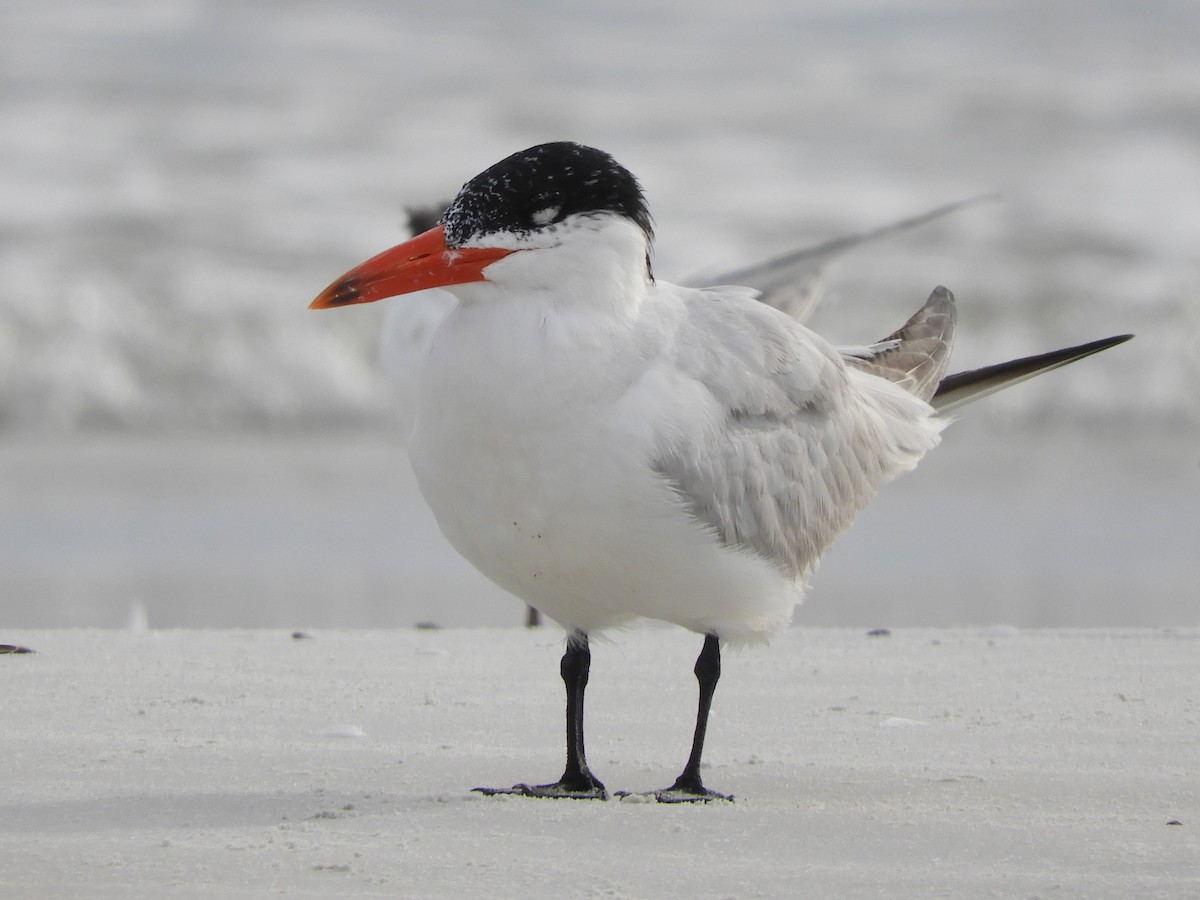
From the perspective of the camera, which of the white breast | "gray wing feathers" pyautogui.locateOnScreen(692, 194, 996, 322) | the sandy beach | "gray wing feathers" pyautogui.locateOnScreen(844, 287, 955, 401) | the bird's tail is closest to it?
the sandy beach

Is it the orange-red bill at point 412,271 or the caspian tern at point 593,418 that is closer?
the caspian tern at point 593,418

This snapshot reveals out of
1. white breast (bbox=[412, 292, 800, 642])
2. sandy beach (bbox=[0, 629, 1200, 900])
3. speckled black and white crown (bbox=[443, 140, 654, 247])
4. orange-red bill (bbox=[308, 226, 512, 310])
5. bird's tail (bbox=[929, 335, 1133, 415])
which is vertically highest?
speckled black and white crown (bbox=[443, 140, 654, 247])

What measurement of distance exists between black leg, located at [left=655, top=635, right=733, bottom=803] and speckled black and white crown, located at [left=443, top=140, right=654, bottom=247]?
92 centimetres

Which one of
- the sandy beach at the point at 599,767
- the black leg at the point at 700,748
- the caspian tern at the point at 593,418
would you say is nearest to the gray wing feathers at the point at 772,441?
the caspian tern at the point at 593,418

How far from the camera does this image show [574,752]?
11.3 ft

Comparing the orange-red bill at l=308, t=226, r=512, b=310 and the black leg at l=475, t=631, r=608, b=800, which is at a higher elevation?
the orange-red bill at l=308, t=226, r=512, b=310

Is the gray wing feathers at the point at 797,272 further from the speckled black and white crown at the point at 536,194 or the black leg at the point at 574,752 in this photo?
the speckled black and white crown at the point at 536,194

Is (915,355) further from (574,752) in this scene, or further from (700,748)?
(574,752)

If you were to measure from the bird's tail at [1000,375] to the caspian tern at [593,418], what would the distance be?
0.83 meters

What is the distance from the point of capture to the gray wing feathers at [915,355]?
4457 mm

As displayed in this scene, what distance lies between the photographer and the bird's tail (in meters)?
4.20

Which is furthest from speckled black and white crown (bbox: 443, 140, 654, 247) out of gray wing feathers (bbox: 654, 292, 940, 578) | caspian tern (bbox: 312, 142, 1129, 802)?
gray wing feathers (bbox: 654, 292, 940, 578)

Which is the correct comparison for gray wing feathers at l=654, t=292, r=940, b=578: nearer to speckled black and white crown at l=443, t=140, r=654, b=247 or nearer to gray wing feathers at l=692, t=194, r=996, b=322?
speckled black and white crown at l=443, t=140, r=654, b=247

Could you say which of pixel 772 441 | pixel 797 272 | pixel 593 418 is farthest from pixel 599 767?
pixel 797 272
